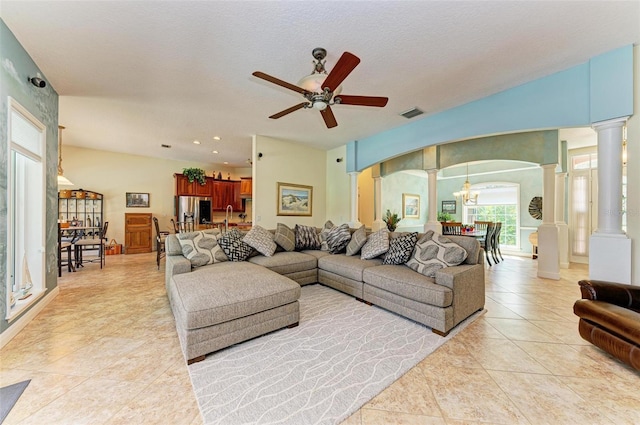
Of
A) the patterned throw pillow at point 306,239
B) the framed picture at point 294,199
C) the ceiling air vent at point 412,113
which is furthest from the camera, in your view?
the framed picture at point 294,199

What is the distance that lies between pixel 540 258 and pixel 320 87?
16.9 feet

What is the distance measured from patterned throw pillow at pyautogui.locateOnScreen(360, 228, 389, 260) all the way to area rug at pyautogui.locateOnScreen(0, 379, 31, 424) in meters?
3.28

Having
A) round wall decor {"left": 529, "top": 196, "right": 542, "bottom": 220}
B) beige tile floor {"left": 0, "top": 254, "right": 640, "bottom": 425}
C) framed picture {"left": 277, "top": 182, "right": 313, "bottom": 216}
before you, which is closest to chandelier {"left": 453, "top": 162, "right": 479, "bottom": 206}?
round wall decor {"left": 529, "top": 196, "right": 542, "bottom": 220}

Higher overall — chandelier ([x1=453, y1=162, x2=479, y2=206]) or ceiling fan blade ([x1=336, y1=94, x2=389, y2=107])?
ceiling fan blade ([x1=336, y1=94, x2=389, y2=107])

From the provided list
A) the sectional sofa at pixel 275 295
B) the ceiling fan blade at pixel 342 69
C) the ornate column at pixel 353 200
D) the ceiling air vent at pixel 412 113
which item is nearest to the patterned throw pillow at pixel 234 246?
the sectional sofa at pixel 275 295

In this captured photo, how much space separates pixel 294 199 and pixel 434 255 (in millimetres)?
3742

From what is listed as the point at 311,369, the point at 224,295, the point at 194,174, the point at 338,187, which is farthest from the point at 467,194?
the point at 194,174

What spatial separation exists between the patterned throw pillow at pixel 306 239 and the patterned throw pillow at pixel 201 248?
131 centimetres

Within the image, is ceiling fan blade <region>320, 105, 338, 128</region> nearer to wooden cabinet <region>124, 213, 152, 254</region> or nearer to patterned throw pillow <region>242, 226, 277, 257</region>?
patterned throw pillow <region>242, 226, 277, 257</region>

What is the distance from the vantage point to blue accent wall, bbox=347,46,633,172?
2464 mm

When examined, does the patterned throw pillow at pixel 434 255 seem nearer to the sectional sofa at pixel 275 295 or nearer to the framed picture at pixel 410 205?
the sectional sofa at pixel 275 295

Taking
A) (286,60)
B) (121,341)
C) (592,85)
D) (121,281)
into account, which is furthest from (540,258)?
(121,281)

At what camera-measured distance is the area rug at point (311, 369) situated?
1418 mm

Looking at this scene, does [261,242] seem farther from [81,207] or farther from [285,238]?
[81,207]
